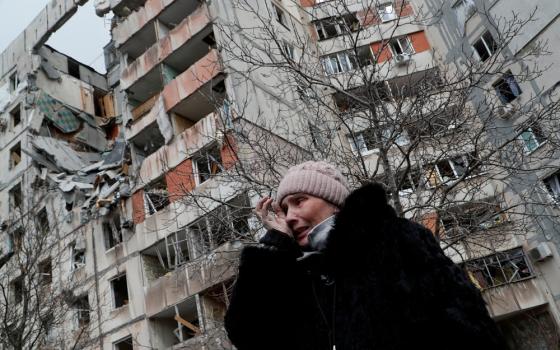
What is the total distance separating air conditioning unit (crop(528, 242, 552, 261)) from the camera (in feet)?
53.4

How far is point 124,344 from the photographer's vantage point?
19.1m

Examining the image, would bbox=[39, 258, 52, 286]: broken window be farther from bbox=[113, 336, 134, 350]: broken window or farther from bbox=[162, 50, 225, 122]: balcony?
bbox=[162, 50, 225, 122]: balcony

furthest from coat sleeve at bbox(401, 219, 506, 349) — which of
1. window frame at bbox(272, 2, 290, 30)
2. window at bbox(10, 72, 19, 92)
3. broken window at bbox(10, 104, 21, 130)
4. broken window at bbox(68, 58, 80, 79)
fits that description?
broken window at bbox(68, 58, 80, 79)

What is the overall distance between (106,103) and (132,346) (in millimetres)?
16962

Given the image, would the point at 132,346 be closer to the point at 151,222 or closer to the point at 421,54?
the point at 151,222

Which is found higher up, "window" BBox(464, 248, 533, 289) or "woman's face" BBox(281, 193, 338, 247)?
"window" BBox(464, 248, 533, 289)

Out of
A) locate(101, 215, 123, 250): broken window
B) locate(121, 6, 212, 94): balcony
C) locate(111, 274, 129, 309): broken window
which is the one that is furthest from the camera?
locate(101, 215, 123, 250): broken window

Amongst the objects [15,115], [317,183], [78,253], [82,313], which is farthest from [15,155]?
[317,183]

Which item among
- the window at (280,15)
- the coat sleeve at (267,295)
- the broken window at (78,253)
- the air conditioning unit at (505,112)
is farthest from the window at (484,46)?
the coat sleeve at (267,295)

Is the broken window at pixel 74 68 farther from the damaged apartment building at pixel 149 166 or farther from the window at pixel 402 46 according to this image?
the window at pixel 402 46

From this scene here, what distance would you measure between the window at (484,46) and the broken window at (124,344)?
58.0 ft

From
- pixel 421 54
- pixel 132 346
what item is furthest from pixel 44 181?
pixel 421 54

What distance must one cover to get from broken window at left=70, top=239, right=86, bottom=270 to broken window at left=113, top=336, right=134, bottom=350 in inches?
160

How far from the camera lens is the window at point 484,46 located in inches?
759
